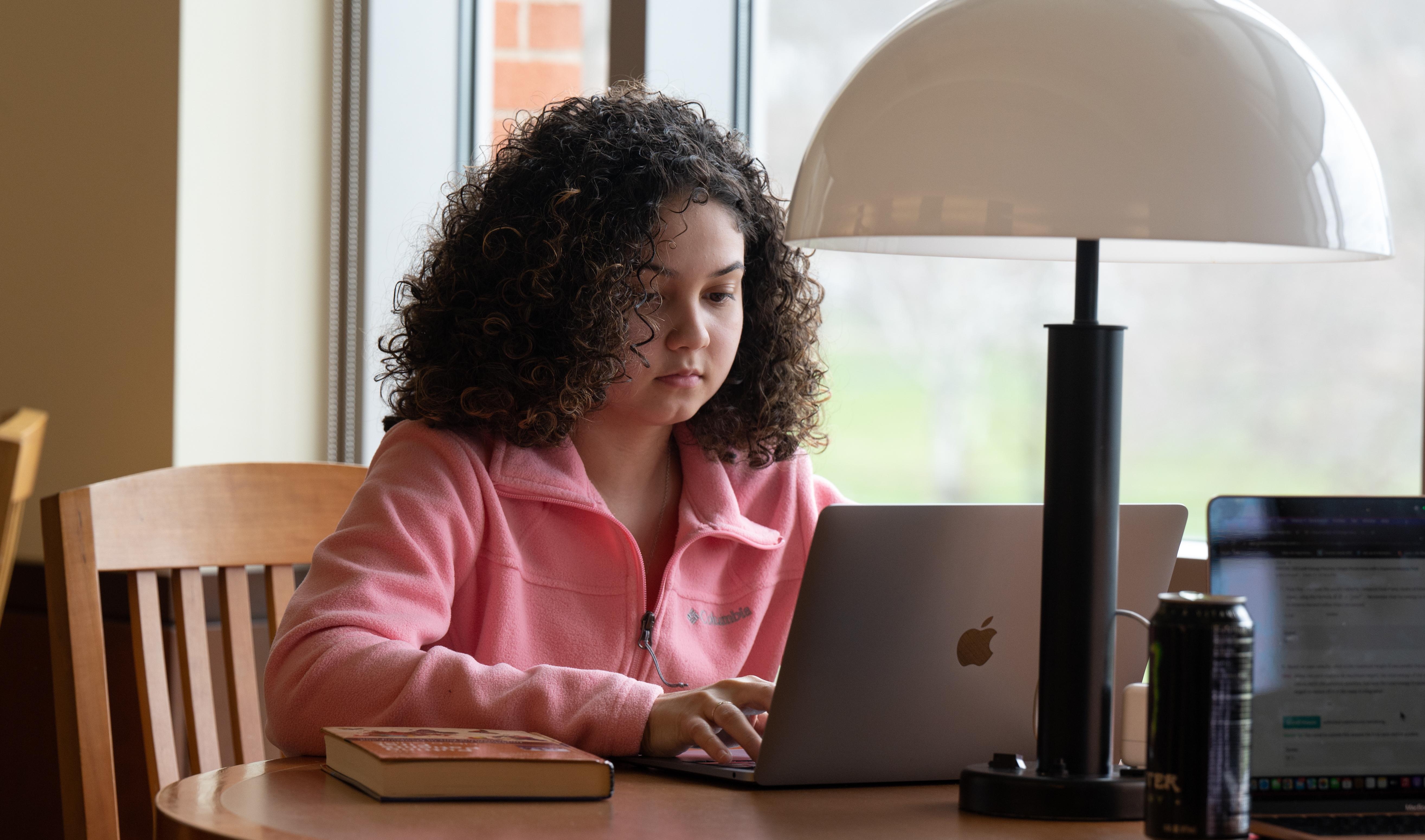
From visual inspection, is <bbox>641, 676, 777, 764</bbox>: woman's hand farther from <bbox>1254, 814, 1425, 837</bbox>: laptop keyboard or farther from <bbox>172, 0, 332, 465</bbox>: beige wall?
<bbox>172, 0, 332, 465</bbox>: beige wall

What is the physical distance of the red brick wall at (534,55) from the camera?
2137mm

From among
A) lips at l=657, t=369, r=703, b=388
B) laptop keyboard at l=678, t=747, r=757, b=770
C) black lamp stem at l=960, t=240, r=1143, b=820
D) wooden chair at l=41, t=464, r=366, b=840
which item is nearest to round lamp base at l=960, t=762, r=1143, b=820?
black lamp stem at l=960, t=240, r=1143, b=820

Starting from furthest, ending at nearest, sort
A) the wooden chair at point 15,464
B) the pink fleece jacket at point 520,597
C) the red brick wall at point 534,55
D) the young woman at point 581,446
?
the red brick wall at point 534,55
the young woman at point 581,446
the pink fleece jacket at point 520,597
the wooden chair at point 15,464

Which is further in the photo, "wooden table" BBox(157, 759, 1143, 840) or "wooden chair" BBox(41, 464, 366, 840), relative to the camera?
"wooden chair" BBox(41, 464, 366, 840)

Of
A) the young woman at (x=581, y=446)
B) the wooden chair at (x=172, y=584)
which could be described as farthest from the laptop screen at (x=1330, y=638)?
the wooden chair at (x=172, y=584)

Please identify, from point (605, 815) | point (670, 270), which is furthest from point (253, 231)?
point (605, 815)

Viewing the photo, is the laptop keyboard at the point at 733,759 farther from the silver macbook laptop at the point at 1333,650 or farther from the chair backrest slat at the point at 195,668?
the chair backrest slat at the point at 195,668

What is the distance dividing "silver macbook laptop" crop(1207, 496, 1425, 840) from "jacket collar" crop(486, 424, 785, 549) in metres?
0.59

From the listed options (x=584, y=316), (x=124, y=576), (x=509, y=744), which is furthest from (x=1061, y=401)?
(x=124, y=576)

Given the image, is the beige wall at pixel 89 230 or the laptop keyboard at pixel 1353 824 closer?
the laptop keyboard at pixel 1353 824

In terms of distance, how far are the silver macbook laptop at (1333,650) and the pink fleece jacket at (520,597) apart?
43cm

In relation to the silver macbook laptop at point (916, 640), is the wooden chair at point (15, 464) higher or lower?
higher

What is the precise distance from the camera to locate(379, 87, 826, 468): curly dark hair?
1.25 meters

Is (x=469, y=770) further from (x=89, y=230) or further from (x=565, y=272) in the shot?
(x=89, y=230)
